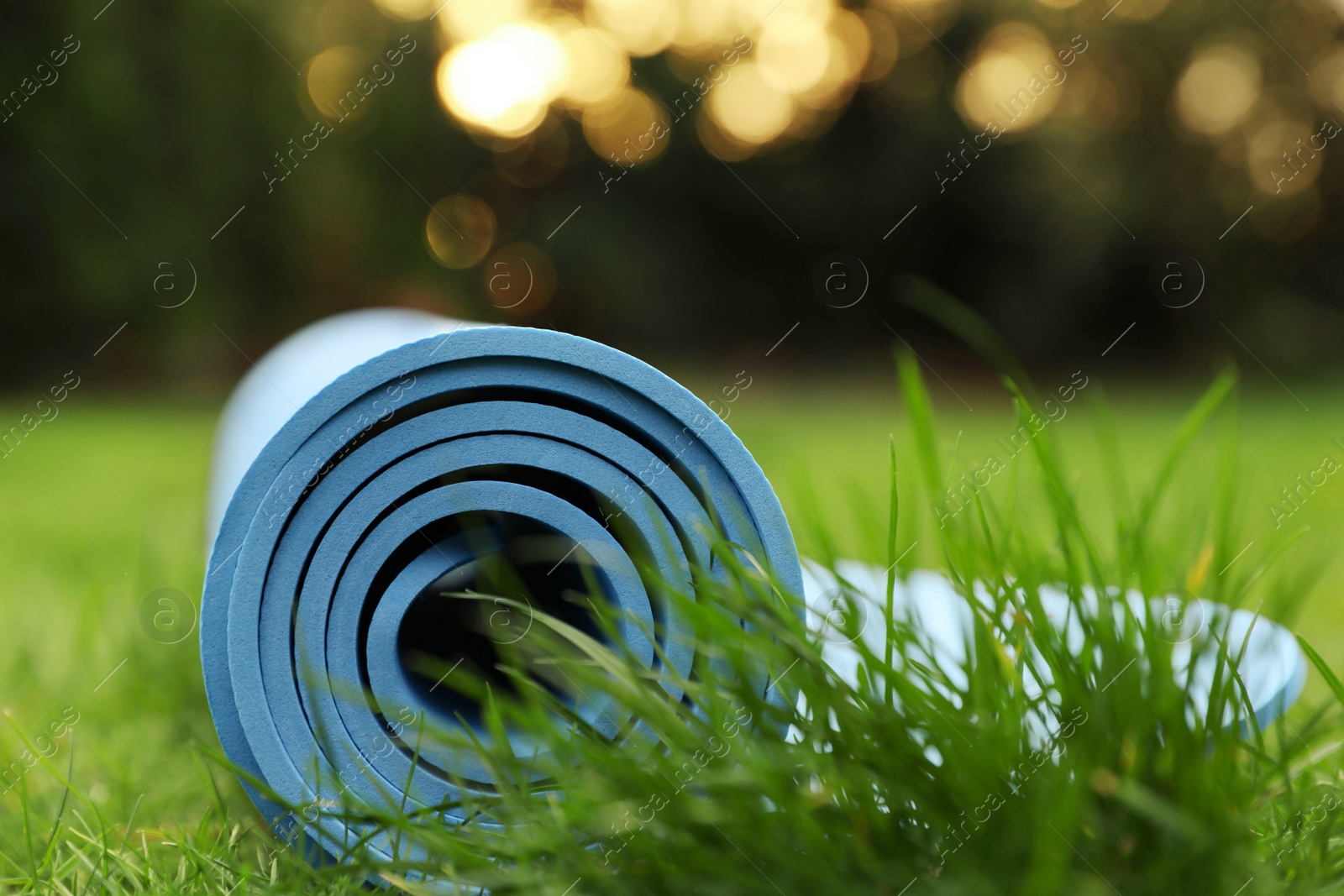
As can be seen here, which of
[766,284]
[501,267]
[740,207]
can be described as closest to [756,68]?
[740,207]

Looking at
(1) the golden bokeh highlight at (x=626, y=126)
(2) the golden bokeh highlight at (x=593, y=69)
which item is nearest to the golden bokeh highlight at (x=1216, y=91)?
(1) the golden bokeh highlight at (x=626, y=126)

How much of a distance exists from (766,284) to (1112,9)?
5.81 m

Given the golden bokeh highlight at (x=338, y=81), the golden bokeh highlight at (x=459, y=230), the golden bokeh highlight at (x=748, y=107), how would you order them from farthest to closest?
the golden bokeh highlight at (x=748, y=107), the golden bokeh highlight at (x=459, y=230), the golden bokeh highlight at (x=338, y=81)

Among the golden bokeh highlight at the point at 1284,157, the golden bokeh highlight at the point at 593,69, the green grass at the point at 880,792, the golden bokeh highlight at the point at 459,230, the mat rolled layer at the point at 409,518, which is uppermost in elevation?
the golden bokeh highlight at the point at 593,69

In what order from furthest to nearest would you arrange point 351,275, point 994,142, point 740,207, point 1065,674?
1. point 740,207
2. point 994,142
3. point 351,275
4. point 1065,674

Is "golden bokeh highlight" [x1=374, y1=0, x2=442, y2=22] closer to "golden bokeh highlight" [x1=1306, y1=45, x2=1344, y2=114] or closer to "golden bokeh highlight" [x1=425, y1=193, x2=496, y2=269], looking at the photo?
"golden bokeh highlight" [x1=425, y1=193, x2=496, y2=269]

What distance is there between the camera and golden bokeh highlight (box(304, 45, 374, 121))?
484 inches

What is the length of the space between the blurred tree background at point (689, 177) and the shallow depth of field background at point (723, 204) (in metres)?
0.04

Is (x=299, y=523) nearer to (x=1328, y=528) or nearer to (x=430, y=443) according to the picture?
(x=430, y=443)

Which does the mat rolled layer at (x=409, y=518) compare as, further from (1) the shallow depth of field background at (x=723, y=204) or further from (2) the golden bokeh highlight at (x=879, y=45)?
(2) the golden bokeh highlight at (x=879, y=45)

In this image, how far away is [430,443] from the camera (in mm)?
1437

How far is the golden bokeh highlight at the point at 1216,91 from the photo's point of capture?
531 inches

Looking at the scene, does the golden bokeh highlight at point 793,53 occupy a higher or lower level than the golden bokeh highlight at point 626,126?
lower

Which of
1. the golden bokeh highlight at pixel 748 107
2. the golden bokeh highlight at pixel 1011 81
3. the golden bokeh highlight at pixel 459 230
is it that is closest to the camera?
the golden bokeh highlight at pixel 1011 81
